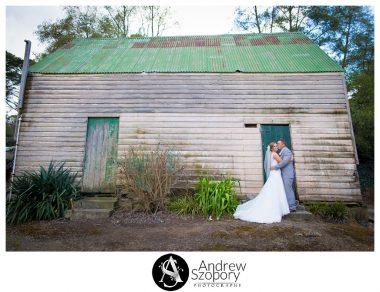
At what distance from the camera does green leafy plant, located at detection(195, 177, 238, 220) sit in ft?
19.1

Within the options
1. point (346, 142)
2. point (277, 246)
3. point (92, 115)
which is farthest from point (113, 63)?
point (346, 142)

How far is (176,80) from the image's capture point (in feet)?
25.3

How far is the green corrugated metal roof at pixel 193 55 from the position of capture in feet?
25.6

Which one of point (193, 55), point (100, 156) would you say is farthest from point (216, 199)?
point (193, 55)

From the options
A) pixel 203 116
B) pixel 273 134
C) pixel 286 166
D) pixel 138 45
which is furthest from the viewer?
pixel 138 45

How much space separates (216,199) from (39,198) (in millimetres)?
4672

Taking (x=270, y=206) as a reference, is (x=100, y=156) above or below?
above

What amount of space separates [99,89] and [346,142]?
8272 mm

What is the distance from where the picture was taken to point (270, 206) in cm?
549

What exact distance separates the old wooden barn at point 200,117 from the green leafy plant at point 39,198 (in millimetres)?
→ 1119

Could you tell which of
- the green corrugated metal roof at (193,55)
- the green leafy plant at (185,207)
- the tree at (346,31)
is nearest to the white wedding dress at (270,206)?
the green leafy plant at (185,207)

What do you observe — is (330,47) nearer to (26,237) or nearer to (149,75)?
(149,75)

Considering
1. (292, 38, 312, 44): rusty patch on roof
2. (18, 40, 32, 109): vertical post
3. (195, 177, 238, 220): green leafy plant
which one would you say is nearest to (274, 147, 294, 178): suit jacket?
(195, 177, 238, 220): green leafy plant
